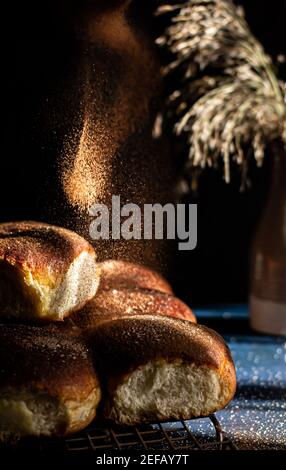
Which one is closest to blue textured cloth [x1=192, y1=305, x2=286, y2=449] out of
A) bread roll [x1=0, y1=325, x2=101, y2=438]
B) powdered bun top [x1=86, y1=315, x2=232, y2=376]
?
powdered bun top [x1=86, y1=315, x2=232, y2=376]

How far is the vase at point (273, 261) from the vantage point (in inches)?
78.6

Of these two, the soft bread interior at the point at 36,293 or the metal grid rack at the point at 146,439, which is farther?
the soft bread interior at the point at 36,293

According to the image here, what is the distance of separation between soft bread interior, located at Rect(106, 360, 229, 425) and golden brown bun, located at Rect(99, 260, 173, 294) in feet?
0.95

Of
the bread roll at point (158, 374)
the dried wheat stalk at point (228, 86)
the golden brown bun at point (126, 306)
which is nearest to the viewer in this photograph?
the bread roll at point (158, 374)

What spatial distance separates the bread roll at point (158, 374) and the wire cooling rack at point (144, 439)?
0.03m

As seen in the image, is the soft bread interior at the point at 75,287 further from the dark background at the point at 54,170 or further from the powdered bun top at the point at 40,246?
the dark background at the point at 54,170

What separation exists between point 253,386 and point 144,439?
402mm

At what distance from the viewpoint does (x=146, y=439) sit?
4.10 ft

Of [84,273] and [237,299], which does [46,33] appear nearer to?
[84,273]

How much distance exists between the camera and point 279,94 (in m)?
1.96

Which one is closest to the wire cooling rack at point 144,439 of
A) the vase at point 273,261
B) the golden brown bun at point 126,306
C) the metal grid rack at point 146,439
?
the metal grid rack at point 146,439

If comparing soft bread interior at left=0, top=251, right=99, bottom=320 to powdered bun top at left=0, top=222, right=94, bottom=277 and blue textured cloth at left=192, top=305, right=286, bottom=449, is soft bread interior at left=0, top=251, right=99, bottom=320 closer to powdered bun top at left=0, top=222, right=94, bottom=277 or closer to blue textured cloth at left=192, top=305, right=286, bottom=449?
powdered bun top at left=0, top=222, right=94, bottom=277
